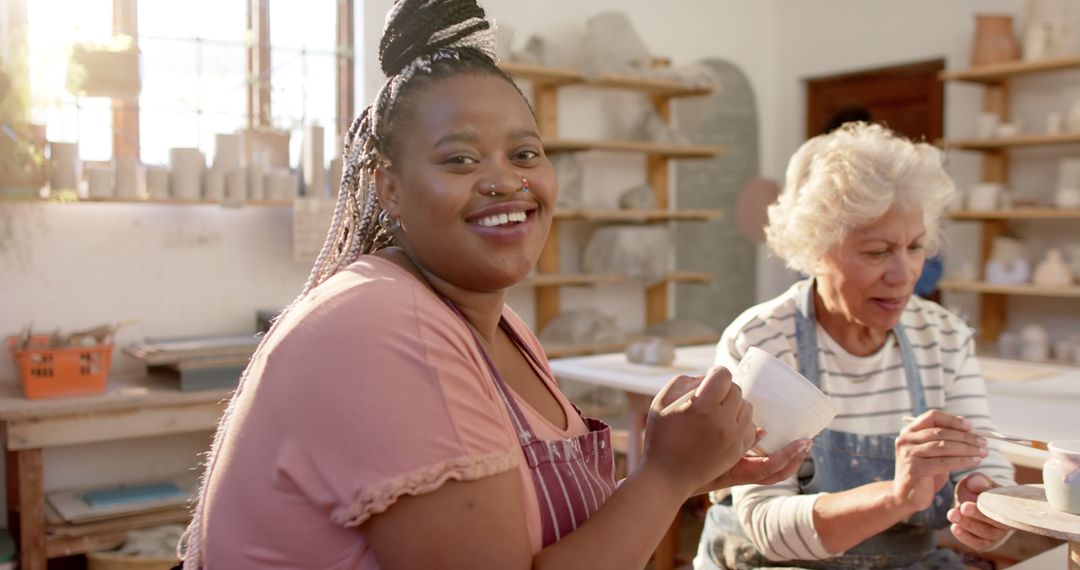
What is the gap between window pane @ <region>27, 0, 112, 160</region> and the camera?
3.52m

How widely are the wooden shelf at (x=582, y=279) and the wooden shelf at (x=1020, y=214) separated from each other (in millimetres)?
1247

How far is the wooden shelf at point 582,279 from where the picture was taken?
463cm

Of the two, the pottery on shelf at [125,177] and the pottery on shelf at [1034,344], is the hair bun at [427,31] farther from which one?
the pottery on shelf at [1034,344]

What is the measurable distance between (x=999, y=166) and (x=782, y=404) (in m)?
4.12

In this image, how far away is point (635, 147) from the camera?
486 cm

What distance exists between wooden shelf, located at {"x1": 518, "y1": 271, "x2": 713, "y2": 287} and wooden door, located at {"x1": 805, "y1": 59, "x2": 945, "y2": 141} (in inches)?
45.2

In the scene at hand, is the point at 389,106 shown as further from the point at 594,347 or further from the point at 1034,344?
the point at 1034,344

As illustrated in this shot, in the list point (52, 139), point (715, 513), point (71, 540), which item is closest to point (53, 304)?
point (52, 139)

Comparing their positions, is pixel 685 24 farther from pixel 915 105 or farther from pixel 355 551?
pixel 355 551

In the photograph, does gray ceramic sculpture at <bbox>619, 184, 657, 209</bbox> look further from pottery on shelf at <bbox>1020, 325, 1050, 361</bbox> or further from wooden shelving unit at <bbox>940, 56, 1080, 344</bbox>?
pottery on shelf at <bbox>1020, 325, 1050, 361</bbox>

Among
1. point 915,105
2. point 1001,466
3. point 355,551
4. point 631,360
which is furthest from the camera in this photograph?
point 915,105

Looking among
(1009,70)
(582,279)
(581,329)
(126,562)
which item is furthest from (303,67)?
(1009,70)

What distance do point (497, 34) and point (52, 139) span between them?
116 inches

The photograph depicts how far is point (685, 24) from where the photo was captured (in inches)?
216
